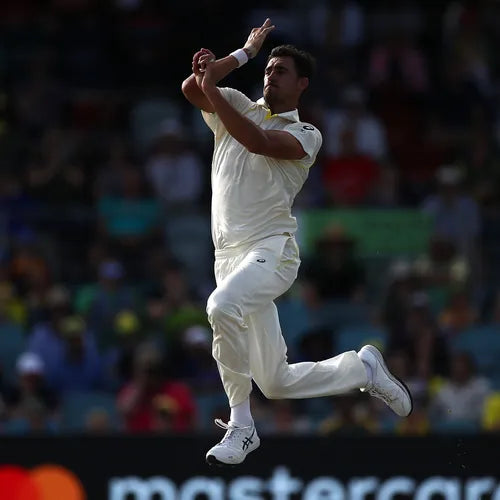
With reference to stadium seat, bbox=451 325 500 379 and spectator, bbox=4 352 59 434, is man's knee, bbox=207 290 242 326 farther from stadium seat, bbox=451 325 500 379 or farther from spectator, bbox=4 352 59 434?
stadium seat, bbox=451 325 500 379

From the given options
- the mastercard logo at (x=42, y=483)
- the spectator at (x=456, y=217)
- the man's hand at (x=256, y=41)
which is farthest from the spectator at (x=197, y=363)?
the man's hand at (x=256, y=41)

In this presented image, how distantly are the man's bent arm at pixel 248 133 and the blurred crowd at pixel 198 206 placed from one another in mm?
4176

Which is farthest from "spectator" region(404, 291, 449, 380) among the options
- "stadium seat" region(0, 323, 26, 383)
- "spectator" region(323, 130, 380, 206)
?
"stadium seat" region(0, 323, 26, 383)

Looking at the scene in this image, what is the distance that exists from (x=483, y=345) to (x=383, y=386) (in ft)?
14.5

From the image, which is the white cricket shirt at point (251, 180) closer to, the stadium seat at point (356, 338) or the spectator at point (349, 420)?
the spectator at point (349, 420)

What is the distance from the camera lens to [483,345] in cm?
1252

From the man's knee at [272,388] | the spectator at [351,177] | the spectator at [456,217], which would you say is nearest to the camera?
the man's knee at [272,388]

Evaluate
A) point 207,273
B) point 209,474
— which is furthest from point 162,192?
point 209,474

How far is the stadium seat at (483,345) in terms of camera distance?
12.5 meters

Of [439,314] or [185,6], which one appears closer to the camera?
[439,314]

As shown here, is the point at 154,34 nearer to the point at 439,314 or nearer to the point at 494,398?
the point at 439,314

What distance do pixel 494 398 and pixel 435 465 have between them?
6.58 ft

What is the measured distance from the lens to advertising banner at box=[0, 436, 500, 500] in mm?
9898

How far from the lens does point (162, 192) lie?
45.3 feet
